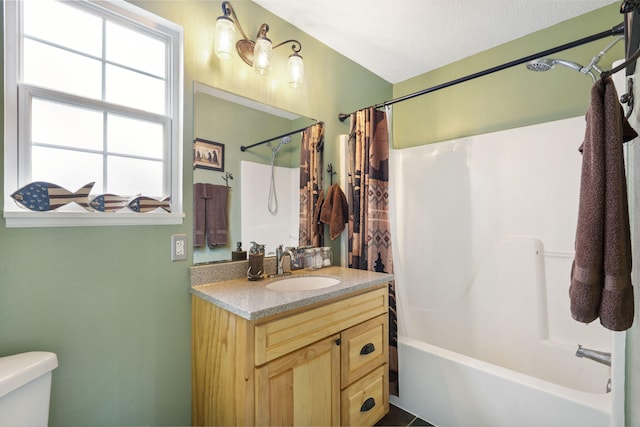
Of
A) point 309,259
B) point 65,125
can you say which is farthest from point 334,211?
point 65,125

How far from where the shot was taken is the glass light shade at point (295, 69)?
1.81 metres

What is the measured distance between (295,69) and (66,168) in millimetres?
1315

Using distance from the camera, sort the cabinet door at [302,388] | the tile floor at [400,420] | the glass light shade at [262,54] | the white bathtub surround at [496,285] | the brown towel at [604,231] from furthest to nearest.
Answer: the tile floor at [400,420]
the glass light shade at [262,54]
the white bathtub surround at [496,285]
the cabinet door at [302,388]
the brown towel at [604,231]

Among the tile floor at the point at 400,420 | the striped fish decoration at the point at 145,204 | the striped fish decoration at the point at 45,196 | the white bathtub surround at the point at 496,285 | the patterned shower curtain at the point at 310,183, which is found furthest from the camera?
the patterned shower curtain at the point at 310,183

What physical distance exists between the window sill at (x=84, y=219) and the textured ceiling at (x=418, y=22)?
140 centimetres

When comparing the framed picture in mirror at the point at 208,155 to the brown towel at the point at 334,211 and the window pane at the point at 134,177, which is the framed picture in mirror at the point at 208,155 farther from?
the brown towel at the point at 334,211

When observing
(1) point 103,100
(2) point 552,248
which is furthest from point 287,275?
(2) point 552,248

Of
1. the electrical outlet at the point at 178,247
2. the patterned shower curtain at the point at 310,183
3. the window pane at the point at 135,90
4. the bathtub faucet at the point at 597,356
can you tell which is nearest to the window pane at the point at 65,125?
the window pane at the point at 135,90

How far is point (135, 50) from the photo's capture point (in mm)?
1379

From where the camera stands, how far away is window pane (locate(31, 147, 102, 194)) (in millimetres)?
1117

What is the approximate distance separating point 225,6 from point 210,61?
0.97 ft

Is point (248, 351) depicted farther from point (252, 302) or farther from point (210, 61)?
point (210, 61)

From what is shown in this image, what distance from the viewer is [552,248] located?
1927 millimetres

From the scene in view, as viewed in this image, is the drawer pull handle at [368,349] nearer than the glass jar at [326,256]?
Yes
